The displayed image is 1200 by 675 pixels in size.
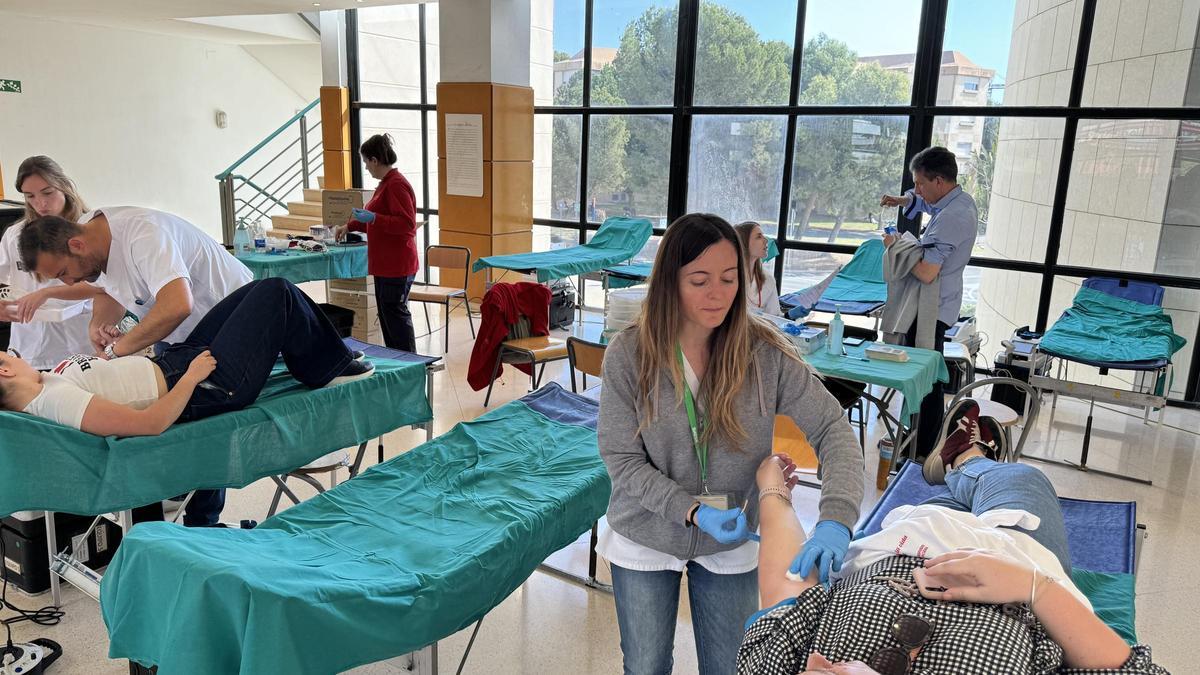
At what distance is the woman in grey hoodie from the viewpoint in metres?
1.40

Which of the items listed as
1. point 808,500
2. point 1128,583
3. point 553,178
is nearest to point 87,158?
point 553,178

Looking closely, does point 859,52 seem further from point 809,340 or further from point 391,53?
point 391,53

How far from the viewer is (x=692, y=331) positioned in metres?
1.47

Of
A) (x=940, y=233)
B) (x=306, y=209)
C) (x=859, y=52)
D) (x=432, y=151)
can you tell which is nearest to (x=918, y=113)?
(x=859, y=52)

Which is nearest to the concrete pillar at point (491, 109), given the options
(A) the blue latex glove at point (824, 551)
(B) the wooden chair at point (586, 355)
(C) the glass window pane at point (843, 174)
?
(C) the glass window pane at point (843, 174)

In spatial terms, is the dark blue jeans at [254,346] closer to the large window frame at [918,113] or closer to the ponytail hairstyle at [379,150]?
the ponytail hairstyle at [379,150]

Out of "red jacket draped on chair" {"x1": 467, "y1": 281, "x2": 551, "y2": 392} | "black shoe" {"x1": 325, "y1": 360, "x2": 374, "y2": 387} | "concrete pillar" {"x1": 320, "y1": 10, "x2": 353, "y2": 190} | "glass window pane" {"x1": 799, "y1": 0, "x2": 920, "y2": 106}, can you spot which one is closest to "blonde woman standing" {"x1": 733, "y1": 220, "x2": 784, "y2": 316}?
"red jacket draped on chair" {"x1": 467, "y1": 281, "x2": 551, "y2": 392}

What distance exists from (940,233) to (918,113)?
2.22 m

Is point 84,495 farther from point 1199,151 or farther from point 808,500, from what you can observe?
point 1199,151

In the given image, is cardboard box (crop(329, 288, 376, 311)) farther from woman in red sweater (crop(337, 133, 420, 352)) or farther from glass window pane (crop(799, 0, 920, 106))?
glass window pane (crop(799, 0, 920, 106))

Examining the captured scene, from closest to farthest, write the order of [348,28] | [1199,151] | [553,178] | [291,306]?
[291,306] < [1199,151] < [553,178] < [348,28]

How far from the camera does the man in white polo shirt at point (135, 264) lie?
2.35 m

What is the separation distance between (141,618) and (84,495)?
2.31 ft

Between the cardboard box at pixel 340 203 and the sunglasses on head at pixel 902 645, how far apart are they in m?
5.07
